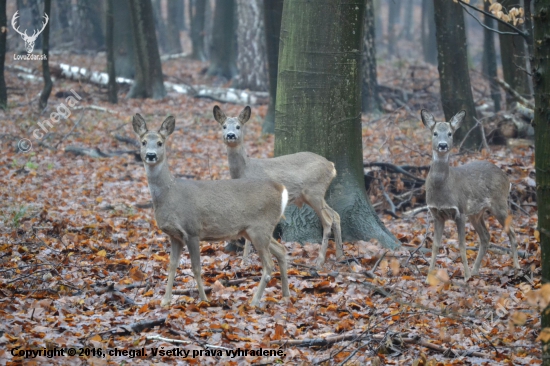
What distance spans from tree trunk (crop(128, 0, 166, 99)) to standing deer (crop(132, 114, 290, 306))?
1524 cm

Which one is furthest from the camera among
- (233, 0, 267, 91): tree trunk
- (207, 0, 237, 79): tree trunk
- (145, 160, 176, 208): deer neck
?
(207, 0, 237, 79): tree trunk

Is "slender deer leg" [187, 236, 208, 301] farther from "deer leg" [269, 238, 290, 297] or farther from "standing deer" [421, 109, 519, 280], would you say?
"standing deer" [421, 109, 519, 280]

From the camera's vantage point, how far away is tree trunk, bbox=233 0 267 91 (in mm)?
23422

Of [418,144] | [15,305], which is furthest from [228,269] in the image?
[418,144]

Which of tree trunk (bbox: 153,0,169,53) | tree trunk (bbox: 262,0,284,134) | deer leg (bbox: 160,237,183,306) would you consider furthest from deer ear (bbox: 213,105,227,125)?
tree trunk (bbox: 153,0,169,53)

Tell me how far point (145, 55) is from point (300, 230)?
551 inches

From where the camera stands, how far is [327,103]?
331 inches

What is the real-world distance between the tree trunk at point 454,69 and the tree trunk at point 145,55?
1034cm

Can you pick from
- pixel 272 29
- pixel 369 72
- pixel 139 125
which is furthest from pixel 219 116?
pixel 369 72

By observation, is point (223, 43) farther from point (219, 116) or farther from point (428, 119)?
point (428, 119)

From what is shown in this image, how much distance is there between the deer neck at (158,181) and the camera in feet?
21.5

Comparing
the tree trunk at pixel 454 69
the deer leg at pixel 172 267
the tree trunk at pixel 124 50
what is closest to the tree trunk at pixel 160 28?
the tree trunk at pixel 124 50

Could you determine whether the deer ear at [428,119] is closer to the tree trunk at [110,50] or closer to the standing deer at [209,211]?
the standing deer at [209,211]

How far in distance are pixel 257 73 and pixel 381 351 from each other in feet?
64.6
